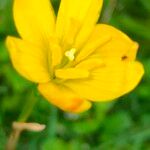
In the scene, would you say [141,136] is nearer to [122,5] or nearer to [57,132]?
[57,132]

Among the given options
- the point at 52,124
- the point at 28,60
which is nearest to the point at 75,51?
the point at 28,60

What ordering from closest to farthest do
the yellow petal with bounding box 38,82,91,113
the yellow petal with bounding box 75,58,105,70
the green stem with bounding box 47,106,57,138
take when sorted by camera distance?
1. the yellow petal with bounding box 38,82,91,113
2. the yellow petal with bounding box 75,58,105,70
3. the green stem with bounding box 47,106,57,138

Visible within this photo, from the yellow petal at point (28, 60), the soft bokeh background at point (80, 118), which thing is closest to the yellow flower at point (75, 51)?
the yellow petal at point (28, 60)

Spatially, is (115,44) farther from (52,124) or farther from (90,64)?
(52,124)

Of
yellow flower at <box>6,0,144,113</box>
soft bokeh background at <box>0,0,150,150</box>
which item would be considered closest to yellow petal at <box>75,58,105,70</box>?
yellow flower at <box>6,0,144,113</box>

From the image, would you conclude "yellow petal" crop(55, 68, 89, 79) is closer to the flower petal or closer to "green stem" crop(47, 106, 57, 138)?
the flower petal

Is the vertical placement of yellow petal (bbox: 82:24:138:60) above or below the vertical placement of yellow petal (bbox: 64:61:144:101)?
above

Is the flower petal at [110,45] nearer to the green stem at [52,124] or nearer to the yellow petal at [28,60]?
the yellow petal at [28,60]
